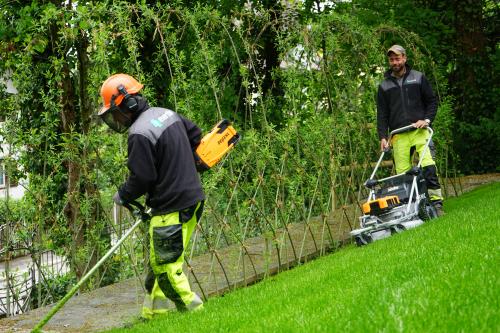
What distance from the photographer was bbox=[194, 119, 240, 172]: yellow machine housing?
6.09 metres

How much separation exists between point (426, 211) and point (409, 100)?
1400mm

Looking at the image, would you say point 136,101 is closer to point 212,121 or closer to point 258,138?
point 258,138

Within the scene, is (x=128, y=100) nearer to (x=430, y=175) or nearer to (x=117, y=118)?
(x=117, y=118)

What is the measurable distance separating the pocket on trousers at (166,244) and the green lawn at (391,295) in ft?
1.47

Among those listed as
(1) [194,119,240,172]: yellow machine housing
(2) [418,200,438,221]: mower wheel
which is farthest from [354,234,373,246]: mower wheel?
(1) [194,119,240,172]: yellow machine housing

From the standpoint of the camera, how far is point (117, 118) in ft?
19.0

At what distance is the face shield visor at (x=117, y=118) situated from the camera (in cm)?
570

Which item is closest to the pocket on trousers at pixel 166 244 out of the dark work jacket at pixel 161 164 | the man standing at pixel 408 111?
the dark work jacket at pixel 161 164

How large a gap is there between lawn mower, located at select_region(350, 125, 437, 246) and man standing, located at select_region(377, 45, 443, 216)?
0.51m

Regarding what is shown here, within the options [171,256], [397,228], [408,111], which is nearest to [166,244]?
[171,256]

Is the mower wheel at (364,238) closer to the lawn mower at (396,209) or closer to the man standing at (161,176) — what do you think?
the lawn mower at (396,209)

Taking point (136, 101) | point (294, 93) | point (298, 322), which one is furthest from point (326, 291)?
point (294, 93)

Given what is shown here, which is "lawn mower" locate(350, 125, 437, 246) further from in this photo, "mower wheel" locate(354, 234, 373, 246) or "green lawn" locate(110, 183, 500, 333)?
"green lawn" locate(110, 183, 500, 333)

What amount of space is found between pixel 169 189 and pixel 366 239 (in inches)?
120
